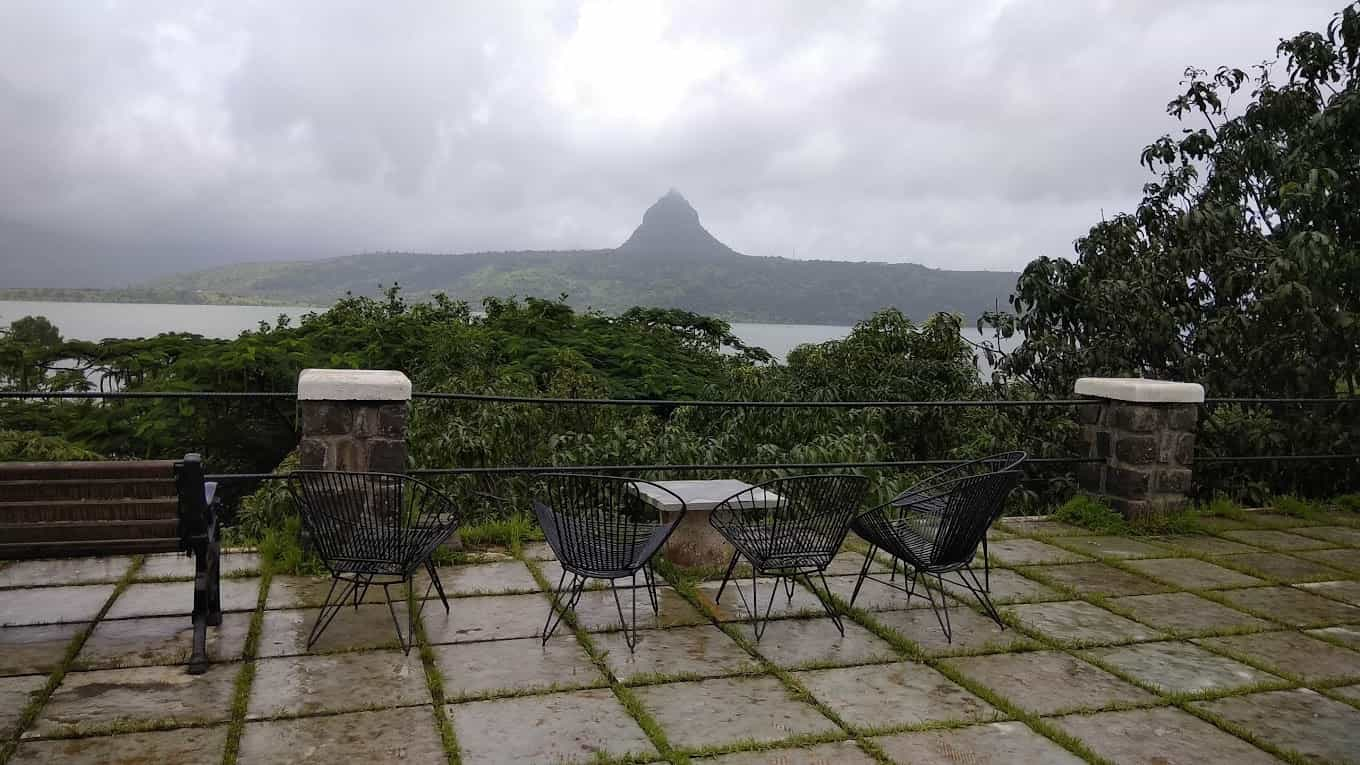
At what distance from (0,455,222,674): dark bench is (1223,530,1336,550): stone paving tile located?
5697mm

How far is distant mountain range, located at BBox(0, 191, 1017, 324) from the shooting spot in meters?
27.0

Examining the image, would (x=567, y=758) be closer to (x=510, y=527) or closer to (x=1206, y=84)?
(x=510, y=527)

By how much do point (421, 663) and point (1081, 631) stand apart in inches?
106

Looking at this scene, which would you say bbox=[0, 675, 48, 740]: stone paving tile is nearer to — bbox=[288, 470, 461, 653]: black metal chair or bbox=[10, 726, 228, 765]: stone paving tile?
bbox=[10, 726, 228, 765]: stone paving tile

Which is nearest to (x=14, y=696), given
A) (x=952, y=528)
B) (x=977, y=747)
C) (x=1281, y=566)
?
(x=977, y=747)

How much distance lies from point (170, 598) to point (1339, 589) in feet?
18.2

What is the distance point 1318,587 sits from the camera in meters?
4.85

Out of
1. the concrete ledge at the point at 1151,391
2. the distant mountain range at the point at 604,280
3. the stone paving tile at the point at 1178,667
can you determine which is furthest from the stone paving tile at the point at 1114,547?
the distant mountain range at the point at 604,280

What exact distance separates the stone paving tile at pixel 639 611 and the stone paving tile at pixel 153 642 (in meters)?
1.17

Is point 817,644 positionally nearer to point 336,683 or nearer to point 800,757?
point 800,757

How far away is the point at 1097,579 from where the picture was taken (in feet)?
16.1

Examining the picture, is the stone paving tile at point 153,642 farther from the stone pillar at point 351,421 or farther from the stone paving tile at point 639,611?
the stone paving tile at point 639,611

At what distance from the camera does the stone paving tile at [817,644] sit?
3609 millimetres

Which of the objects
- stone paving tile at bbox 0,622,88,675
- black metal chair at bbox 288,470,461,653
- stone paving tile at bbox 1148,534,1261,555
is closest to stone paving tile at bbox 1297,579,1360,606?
stone paving tile at bbox 1148,534,1261,555
